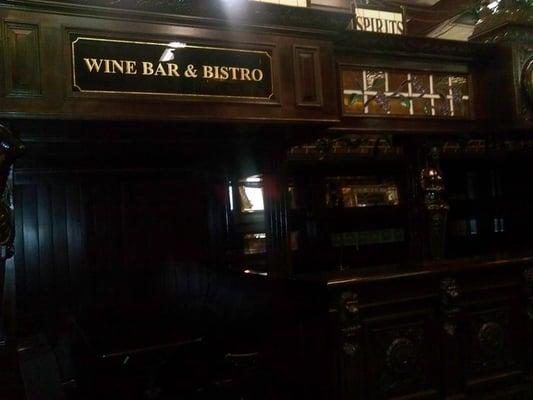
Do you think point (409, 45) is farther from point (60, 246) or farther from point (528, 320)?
point (60, 246)

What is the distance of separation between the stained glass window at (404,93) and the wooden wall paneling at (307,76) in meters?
0.42

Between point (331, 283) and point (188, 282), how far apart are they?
63.0 inches

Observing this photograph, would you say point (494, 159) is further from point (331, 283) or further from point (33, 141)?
point (33, 141)

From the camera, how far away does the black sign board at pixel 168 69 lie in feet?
6.07

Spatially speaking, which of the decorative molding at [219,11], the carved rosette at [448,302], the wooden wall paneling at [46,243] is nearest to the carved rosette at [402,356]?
the carved rosette at [448,302]

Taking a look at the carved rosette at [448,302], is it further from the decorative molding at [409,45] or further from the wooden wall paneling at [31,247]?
the wooden wall paneling at [31,247]

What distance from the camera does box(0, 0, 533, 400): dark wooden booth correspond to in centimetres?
189

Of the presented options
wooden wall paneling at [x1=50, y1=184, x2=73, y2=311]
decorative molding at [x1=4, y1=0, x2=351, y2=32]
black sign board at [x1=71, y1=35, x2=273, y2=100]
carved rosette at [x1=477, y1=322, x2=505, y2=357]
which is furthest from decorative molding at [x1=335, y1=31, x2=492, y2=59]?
wooden wall paneling at [x1=50, y1=184, x2=73, y2=311]

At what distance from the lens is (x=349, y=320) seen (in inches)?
79.5

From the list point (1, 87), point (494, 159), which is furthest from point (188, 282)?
point (494, 159)

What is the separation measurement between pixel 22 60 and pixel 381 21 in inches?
87.3

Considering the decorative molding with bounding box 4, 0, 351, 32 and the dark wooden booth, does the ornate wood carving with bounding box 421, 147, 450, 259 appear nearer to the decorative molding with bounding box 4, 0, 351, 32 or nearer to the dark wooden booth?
the dark wooden booth

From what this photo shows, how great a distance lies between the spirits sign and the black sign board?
3.95 ft

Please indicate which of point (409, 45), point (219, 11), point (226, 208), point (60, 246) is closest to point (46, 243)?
point (60, 246)
